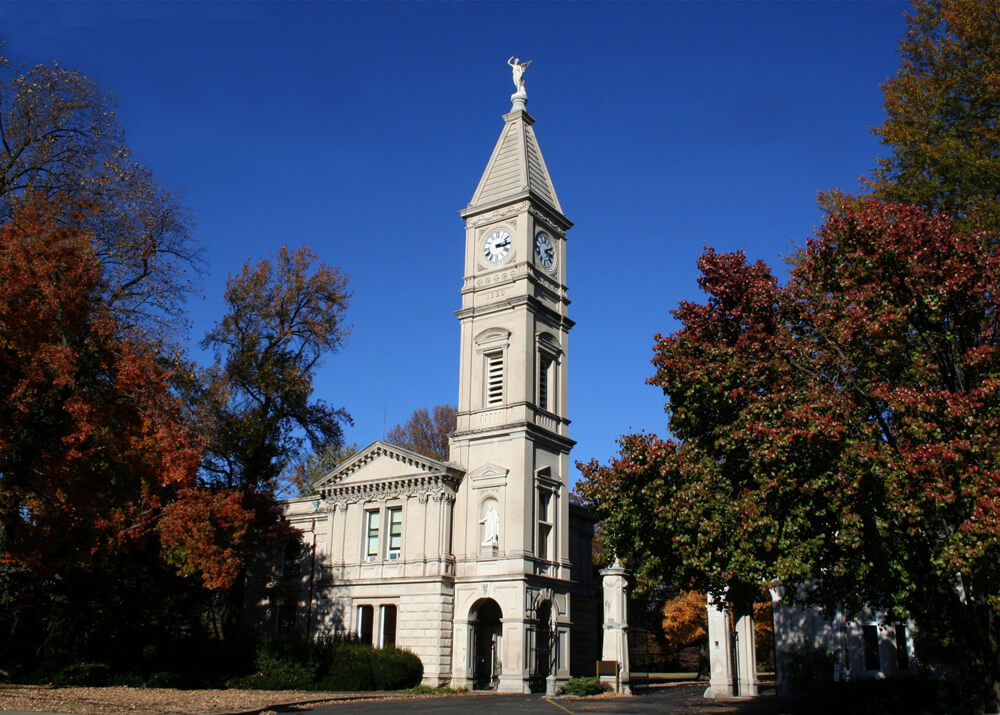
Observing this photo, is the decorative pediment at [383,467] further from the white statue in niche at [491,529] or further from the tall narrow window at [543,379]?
the tall narrow window at [543,379]

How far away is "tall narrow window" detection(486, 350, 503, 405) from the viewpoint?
39125mm

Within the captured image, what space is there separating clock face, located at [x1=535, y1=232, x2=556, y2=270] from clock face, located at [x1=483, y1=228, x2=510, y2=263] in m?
1.55

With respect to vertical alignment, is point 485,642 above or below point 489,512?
below

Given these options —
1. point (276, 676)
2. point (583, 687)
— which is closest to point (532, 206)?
point (583, 687)

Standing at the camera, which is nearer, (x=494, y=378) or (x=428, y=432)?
(x=494, y=378)

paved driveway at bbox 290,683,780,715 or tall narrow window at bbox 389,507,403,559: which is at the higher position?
tall narrow window at bbox 389,507,403,559

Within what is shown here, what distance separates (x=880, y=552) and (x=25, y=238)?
21869 mm

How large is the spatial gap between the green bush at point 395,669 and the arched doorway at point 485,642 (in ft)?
8.04

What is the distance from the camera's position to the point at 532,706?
87.2 feet

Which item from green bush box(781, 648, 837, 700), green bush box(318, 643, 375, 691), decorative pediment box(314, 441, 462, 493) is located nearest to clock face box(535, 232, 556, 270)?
decorative pediment box(314, 441, 462, 493)

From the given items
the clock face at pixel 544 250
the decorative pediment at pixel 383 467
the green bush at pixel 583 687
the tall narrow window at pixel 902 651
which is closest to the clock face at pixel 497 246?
the clock face at pixel 544 250

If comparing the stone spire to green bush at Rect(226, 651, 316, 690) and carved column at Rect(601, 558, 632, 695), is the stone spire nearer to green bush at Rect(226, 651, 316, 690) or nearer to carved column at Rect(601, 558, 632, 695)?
carved column at Rect(601, 558, 632, 695)

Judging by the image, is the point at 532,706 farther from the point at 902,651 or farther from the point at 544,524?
the point at 544,524

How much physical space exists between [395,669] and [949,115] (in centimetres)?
2798
